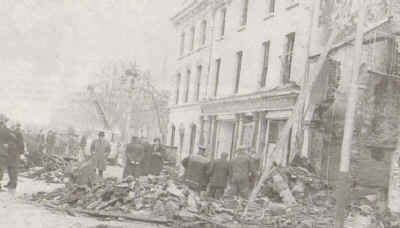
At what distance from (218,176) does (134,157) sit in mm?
3742

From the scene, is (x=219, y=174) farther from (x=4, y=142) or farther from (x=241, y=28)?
(x=241, y=28)

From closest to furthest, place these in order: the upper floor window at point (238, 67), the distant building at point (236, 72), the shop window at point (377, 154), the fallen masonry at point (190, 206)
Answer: the fallen masonry at point (190, 206), the shop window at point (377, 154), the distant building at point (236, 72), the upper floor window at point (238, 67)

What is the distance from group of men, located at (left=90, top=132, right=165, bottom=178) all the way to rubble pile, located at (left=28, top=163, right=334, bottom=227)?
2909 mm

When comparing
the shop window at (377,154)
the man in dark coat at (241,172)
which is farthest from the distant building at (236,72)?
the man in dark coat at (241,172)

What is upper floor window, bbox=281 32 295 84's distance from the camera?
1847cm

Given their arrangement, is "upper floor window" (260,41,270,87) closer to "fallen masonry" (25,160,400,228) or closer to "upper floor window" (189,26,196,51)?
"fallen masonry" (25,160,400,228)

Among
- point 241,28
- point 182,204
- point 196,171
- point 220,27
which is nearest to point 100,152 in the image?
point 196,171

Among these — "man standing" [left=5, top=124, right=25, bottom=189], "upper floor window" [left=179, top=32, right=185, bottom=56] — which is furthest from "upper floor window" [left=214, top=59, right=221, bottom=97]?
"man standing" [left=5, top=124, right=25, bottom=189]

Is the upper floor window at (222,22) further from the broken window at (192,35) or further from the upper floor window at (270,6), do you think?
the upper floor window at (270,6)

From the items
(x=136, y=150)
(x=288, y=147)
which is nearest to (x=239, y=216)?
(x=136, y=150)

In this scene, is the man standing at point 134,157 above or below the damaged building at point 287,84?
below

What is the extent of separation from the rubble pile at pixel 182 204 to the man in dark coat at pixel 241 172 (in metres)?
0.35

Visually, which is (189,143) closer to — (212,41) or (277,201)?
(212,41)

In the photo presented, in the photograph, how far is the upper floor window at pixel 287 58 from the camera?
727 inches
